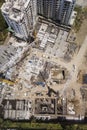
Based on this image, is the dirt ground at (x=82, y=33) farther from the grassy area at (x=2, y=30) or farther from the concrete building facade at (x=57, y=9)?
the grassy area at (x=2, y=30)

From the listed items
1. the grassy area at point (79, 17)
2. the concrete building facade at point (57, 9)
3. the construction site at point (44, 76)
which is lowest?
the construction site at point (44, 76)

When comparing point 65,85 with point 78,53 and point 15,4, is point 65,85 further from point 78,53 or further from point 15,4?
point 15,4

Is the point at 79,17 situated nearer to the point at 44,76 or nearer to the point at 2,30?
the point at 44,76

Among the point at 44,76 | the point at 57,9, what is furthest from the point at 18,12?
the point at 44,76

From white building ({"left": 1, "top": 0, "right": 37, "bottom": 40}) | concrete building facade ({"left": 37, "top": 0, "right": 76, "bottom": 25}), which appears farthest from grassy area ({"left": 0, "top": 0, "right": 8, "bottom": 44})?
concrete building facade ({"left": 37, "top": 0, "right": 76, "bottom": 25})

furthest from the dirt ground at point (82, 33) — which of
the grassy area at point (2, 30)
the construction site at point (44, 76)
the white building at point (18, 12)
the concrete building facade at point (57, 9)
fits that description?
the grassy area at point (2, 30)

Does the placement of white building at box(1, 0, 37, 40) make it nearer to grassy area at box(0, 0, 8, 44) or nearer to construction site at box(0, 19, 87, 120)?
grassy area at box(0, 0, 8, 44)
